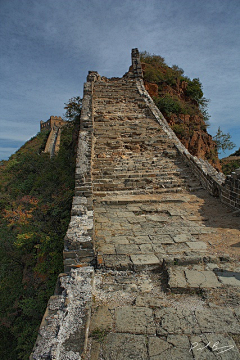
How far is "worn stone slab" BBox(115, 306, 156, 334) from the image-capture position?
2.59 meters

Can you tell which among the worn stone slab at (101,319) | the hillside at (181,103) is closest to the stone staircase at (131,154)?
the hillside at (181,103)

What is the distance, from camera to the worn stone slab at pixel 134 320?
8.50ft

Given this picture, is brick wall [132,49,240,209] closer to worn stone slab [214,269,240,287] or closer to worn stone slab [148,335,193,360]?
worn stone slab [214,269,240,287]

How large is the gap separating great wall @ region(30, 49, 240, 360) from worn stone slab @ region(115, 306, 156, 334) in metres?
0.01

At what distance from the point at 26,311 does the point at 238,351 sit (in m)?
4.03

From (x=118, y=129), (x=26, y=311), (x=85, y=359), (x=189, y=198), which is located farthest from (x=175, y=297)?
(x=118, y=129)

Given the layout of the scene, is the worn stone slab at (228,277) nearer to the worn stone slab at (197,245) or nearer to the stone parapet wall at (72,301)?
the worn stone slab at (197,245)

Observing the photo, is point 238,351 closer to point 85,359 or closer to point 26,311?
point 85,359

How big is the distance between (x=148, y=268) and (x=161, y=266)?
0.73ft

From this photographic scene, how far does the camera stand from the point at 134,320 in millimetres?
2729

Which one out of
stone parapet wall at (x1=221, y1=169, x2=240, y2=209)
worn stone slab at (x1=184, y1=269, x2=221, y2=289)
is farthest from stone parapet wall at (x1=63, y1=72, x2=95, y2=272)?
stone parapet wall at (x1=221, y1=169, x2=240, y2=209)

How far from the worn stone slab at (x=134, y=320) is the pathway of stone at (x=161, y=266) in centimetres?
1

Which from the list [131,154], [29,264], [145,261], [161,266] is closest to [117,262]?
[145,261]

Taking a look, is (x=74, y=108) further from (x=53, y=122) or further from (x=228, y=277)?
(x=53, y=122)
